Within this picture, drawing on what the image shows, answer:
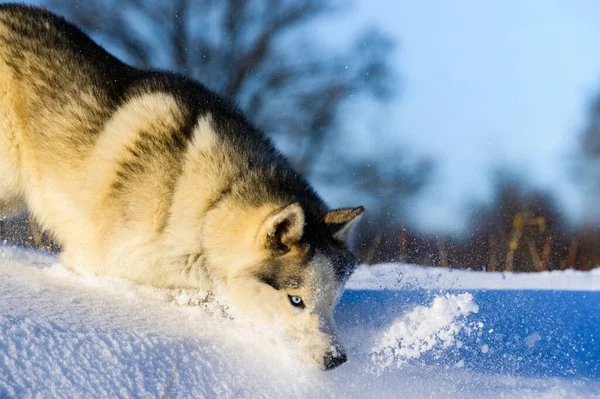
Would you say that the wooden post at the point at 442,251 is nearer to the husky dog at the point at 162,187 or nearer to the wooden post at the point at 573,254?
the wooden post at the point at 573,254

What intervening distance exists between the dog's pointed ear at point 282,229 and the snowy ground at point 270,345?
45 cm

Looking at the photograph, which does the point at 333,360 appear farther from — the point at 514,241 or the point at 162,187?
the point at 514,241

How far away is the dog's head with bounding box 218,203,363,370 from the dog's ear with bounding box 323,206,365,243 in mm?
84

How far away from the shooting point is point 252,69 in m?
13.1

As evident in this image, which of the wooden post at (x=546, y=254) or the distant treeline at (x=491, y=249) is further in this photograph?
the wooden post at (x=546, y=254)

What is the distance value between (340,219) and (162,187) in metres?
1.03

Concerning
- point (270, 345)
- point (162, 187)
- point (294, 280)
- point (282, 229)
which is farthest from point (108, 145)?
point (270, 345)

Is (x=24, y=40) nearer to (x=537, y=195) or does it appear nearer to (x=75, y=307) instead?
(x=75, y=307)

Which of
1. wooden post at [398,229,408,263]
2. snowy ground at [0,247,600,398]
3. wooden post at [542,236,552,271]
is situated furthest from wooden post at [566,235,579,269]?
snowy ground at [0,247,600,398]

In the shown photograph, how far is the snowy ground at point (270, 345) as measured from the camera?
7.24ft

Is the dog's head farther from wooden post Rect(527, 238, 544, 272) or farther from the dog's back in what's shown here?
wooden post Rect(527, 238, 544, 272)

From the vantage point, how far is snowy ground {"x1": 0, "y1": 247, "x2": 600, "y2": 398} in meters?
2.21

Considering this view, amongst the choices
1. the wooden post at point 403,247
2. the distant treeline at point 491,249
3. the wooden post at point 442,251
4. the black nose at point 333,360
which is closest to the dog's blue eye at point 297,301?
the black nose at point 333,360

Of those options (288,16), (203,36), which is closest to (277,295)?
(203,36)
